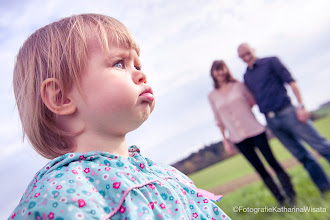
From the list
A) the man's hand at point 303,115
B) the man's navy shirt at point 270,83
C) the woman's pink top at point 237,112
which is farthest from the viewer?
the woman's pink top at point 237,112

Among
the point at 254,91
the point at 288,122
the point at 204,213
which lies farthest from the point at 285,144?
the point at 204,213

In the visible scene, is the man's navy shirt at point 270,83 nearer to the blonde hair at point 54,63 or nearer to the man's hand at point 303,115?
the man's hand at point 303,115

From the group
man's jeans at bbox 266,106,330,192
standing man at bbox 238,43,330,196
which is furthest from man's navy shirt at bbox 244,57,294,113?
man's jeans at bbox 266,106,330,192

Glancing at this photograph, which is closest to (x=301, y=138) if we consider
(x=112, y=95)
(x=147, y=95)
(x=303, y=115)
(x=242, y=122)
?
(x=303, y=115)

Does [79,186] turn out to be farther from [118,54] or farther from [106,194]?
[118,54]

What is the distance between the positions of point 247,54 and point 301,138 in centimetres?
106

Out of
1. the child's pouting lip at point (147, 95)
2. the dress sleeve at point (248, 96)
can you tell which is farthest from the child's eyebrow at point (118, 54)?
the dress sleeve at point (248, 96)

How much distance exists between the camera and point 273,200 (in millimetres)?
3861

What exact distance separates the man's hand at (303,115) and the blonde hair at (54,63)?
242 cm

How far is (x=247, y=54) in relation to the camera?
3.50 m

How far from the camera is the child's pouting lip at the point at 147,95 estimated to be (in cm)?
110

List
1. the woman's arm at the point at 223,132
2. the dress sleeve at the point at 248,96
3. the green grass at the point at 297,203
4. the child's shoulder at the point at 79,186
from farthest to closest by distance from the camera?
the woman's arm at the point at 223,132
the dress sleeve at the point at 248,96
the green grass at the point at 297,203
the child's shoulder at the point at 79,186

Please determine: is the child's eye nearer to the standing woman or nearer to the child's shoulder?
the child's shoulder

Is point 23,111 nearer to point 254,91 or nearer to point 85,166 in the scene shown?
point 85,166
